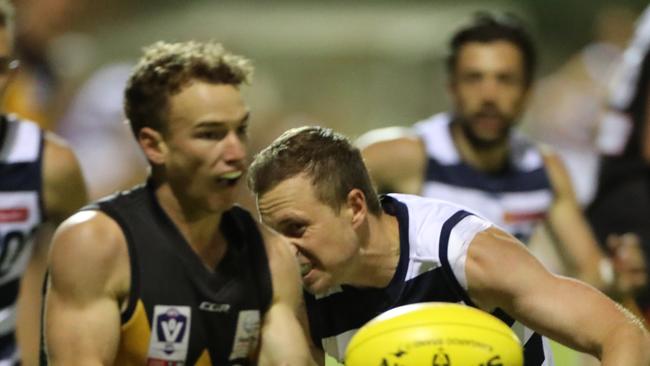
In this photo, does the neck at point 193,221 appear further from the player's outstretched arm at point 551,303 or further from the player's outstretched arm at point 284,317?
the player's outstretched arm at point 551,303

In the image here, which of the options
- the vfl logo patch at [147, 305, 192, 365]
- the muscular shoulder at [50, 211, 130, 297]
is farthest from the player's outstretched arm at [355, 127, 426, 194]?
the muscular shoulder at [50, 211, 130, 297]

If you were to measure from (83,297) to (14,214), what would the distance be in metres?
1.08

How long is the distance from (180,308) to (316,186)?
78 cm

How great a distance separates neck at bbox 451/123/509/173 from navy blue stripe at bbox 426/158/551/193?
0.04 m

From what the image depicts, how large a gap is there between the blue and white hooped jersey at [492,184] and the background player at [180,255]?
6.60ft

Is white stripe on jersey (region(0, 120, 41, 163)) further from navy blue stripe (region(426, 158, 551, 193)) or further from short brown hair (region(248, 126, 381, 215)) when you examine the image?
navy blue stripe (region(426, 158, 551, 193))

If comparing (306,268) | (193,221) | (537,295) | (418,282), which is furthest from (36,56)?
(537,295)

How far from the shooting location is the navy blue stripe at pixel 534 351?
15.8 ft

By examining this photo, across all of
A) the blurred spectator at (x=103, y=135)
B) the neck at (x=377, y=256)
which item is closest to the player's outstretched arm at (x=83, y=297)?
the neck at (x=377, y=256)

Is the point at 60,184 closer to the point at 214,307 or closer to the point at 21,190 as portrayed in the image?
the point at 21,190

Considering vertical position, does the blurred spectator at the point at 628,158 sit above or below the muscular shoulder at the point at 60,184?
below

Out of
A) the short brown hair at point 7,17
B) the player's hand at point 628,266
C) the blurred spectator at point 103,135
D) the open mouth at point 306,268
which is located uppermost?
the short brown hair at point 7,17

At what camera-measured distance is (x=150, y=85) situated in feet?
17.4

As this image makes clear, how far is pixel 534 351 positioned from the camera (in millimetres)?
4828
